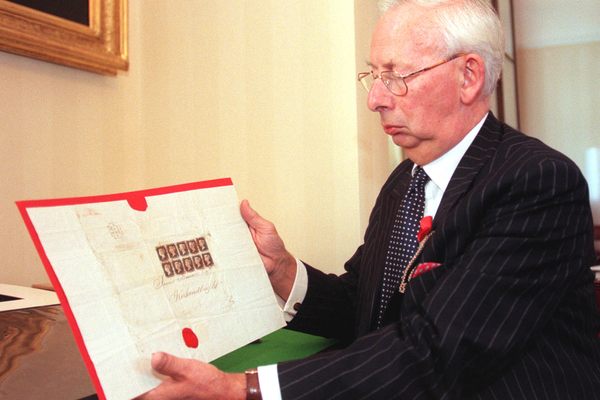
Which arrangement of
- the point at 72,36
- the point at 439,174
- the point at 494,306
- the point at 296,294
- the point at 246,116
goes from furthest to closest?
the point at 246,116, the point at 72,36, the point at 296,294, the point at 439,174, the point at 494,306

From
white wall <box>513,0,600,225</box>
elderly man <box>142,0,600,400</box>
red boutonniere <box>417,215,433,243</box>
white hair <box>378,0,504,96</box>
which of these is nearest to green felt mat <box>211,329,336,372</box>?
elderly man <box>142,0,600,400</box>

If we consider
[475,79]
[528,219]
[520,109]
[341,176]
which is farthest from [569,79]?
[528,219]

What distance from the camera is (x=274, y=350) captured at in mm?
1203

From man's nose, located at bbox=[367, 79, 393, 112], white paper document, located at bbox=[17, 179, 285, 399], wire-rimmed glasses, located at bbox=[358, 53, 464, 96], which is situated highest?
wire-rimmed glasses, located at bbox=[358, 53, 464, 96]

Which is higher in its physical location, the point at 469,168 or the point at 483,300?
the point at 469,168

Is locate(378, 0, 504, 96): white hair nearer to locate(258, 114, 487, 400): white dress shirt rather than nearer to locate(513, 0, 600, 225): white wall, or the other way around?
locate(258, 114, 487, 400): white dress shirt

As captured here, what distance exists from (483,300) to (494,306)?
2 centimetres

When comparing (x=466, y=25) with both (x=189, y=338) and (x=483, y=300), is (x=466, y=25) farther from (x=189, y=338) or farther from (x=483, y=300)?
(x=189, y=338)

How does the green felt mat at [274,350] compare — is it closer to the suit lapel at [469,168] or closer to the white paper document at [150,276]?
the white paper document at [150,276]

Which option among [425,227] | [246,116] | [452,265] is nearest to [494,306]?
[452,265]

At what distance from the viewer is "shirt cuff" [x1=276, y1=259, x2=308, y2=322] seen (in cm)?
135

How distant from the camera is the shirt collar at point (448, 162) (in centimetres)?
124

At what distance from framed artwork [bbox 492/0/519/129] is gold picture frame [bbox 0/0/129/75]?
1545 millimetres

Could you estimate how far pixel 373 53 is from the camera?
1247 mm
